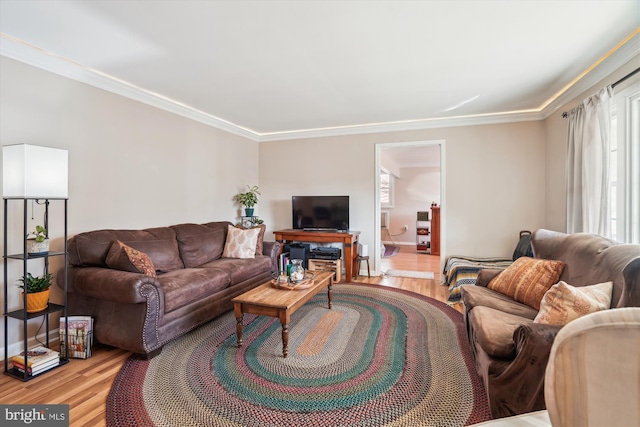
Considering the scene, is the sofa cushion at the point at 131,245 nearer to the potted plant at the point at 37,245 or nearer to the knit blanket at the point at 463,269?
the potted plant at the point at 37,245

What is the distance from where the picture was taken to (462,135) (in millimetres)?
4508

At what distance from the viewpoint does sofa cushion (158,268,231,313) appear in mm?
2480

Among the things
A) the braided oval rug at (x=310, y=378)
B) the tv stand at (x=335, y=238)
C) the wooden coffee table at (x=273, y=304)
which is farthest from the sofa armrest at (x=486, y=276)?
the tv stand at (x=335, y=238)

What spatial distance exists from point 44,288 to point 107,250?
550mm

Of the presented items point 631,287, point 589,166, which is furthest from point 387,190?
point 631,287

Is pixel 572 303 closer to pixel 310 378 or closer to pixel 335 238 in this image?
pixel 310 378

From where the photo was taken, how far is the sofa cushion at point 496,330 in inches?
63.4

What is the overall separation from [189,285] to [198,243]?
1083mm

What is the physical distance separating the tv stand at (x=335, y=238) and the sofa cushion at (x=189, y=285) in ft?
5.67

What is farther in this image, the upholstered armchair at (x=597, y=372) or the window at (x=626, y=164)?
the window at (x=626, y=164)

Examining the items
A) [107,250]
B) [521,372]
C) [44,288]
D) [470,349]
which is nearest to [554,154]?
[470,349]

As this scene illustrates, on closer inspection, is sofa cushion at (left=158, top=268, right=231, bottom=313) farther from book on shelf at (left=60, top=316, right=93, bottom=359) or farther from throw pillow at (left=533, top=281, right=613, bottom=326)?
throw pillow at (left=533, top=281, right=613, bottom=326)

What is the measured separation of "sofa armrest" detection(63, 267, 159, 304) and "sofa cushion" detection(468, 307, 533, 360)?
2350 millimetres

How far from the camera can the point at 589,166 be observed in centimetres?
285
